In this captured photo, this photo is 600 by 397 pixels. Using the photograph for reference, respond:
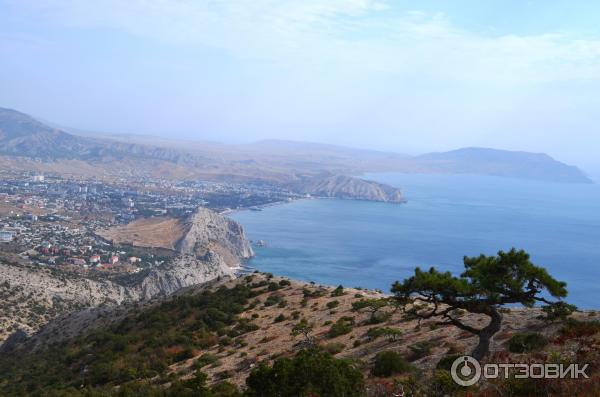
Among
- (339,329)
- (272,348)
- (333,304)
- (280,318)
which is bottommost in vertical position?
(280,318)

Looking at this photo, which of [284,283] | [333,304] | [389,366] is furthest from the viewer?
[284,283]

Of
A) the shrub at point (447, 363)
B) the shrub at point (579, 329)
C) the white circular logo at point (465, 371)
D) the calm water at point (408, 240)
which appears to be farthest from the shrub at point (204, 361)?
the calm water at point (408, 240)

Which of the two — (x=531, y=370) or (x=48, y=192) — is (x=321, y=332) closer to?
(x=531, y=370)

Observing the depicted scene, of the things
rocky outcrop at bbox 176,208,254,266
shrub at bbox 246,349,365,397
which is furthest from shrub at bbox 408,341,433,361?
rocky outcrop at bbox 176,208,254,266

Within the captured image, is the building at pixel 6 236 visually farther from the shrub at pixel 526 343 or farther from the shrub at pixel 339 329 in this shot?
the shrub at pixel 526 343

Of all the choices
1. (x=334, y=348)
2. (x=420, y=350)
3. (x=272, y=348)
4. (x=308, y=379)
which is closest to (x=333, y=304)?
A: (x=272, y=348)

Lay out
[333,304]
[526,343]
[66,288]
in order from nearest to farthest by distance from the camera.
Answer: [526,343] < [333,304] < [66,288]

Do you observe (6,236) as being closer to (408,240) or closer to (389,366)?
(408,240)
